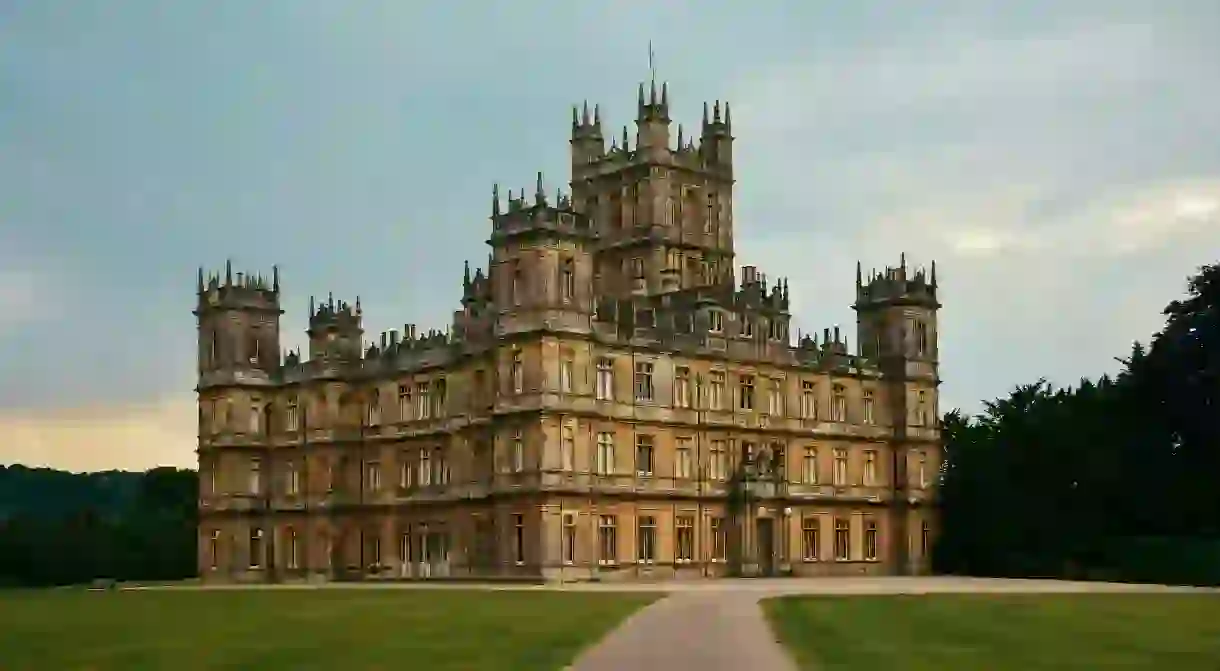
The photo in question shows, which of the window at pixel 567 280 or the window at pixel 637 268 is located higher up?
the window at pixel 637 268

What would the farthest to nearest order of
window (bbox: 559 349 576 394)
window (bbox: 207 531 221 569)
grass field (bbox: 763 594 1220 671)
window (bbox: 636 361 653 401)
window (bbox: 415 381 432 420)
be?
window (bbox: 207 531 221 569) < window (bbox: 415 381 432 420) < window (bbox: 636 361 653 401) < window (bbox: 559 349 576 394) < grass field (bbox: 763 594 1220 671)

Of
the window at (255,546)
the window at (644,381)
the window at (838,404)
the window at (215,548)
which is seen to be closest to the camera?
the window at (644,381)

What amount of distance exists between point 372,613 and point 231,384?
3683 centimetres

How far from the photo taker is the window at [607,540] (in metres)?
55.8

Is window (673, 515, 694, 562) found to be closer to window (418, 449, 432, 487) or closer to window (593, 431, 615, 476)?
window (593, 431, 615, 476)

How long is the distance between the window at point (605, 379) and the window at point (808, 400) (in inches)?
412

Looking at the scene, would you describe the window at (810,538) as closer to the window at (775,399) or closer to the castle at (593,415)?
the castle at (593,415)

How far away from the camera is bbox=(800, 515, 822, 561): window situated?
2482 inches

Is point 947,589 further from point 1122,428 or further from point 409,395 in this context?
point 409,395

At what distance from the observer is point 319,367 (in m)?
66.6

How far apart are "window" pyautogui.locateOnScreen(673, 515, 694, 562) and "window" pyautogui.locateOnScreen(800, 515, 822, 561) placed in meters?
5.88

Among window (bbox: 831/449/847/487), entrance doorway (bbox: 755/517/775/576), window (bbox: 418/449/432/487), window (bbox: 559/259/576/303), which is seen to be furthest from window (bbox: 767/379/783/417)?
window (bbox: 418/449/432/487)

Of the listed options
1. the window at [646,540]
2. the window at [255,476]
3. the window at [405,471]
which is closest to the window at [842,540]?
the window at [646,540]

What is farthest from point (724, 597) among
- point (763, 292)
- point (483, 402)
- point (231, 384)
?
point (231, 384)
